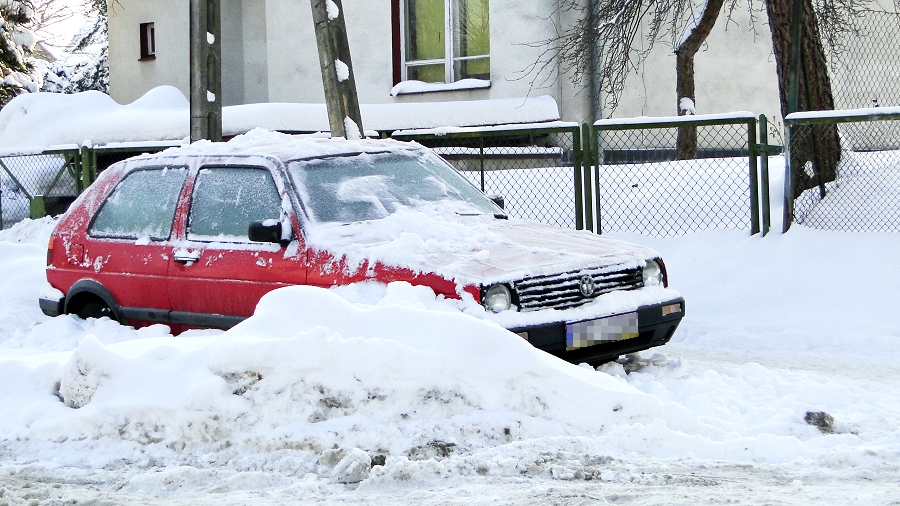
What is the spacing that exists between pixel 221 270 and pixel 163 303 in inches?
21.6

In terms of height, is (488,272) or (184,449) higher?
(488,272)

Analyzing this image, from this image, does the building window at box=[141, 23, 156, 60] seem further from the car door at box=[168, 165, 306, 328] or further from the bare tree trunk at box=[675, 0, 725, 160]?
the car door at box=[168, 165, 306, 328]

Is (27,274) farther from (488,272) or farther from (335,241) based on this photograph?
(488,272)

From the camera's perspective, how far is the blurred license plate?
5656 millimetres

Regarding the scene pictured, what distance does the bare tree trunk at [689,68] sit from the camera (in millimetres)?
13852

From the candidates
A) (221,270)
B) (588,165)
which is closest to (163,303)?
(221,270)

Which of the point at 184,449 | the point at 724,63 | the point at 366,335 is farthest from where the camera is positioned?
the point at 724,63

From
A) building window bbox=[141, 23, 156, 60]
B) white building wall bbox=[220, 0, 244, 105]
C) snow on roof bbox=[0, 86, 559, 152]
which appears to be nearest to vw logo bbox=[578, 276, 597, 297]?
snow on roof bbox=[0, 86, 559, 152]

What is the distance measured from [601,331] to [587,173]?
4.93 metres

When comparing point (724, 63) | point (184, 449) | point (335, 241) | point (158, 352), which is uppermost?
point (724, 63)

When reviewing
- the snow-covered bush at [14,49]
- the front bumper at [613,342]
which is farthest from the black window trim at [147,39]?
the front bumper at [613,342]

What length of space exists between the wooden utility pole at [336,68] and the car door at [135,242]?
372 cm

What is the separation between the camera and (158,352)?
5.20m

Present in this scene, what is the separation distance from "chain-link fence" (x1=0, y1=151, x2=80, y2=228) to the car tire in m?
7.43
